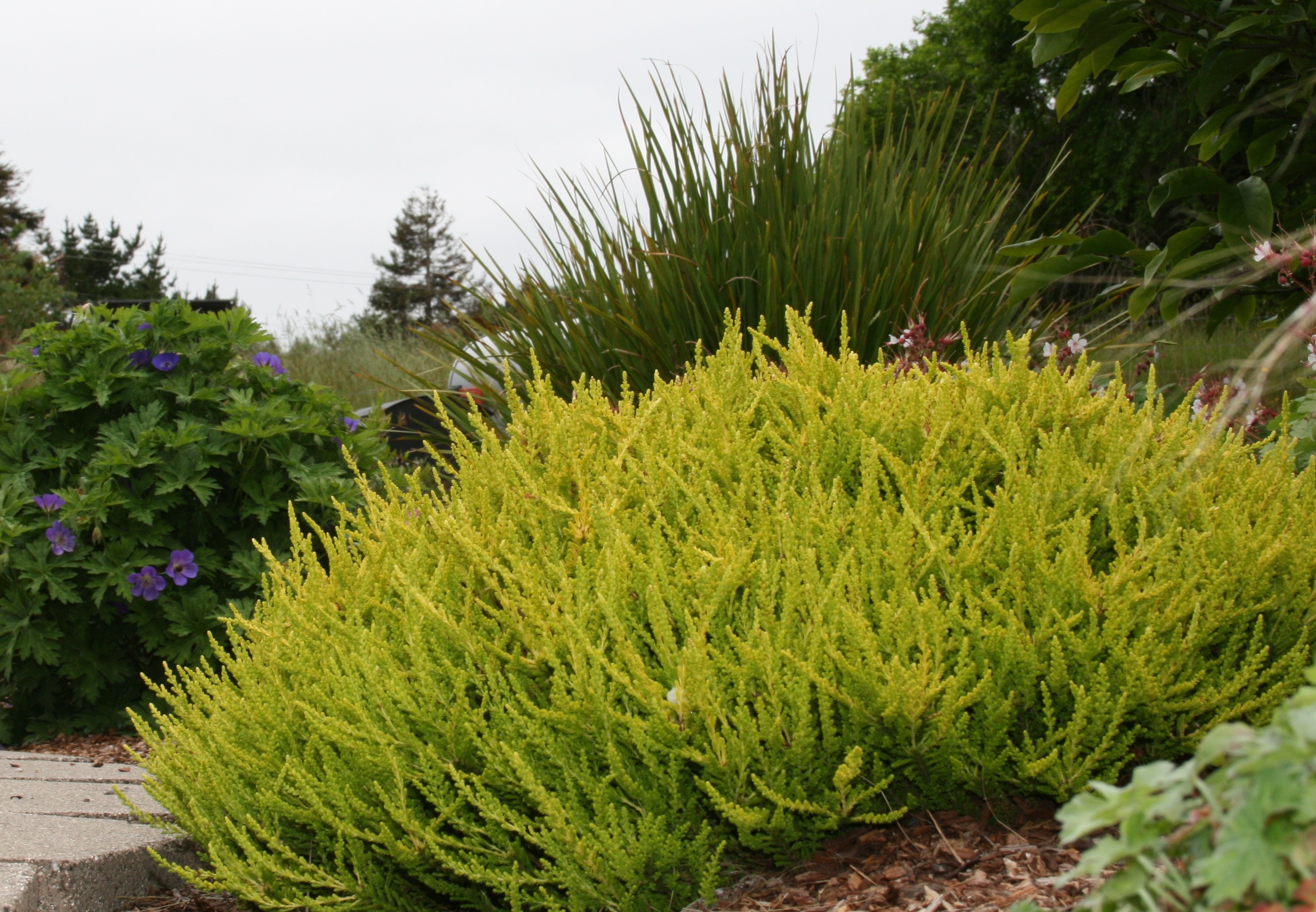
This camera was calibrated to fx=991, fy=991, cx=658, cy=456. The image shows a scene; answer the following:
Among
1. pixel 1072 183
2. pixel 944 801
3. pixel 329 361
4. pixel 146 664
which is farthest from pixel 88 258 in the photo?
pixel 944 801

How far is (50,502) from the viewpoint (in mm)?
3791

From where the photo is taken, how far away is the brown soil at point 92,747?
12.3ft

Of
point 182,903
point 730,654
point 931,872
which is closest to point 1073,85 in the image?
point 730,654

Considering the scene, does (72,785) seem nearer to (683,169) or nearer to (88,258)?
(683,169)

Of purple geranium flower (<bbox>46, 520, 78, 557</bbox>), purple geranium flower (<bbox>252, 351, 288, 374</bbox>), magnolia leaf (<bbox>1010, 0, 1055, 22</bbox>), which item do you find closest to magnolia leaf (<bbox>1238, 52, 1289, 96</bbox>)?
magnolia leaf (<bbox>1010, 0, 1055, 22</bbox>)

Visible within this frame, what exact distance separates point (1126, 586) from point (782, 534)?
59 cm

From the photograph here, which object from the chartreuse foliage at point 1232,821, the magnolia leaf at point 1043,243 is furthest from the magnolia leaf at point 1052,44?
the chartreuse foliage at point 1232,821

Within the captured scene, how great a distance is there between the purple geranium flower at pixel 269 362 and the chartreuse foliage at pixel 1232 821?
4055mm

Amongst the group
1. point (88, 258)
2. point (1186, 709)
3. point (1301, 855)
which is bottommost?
point (1186, 709)

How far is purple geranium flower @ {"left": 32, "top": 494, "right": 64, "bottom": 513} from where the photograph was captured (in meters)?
3.79

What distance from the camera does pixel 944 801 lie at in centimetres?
179

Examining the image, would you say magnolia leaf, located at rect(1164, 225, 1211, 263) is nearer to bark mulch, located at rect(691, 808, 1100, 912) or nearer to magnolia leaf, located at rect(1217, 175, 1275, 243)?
magnolia leaf, located at rect(1217, 175, 1275, 243)

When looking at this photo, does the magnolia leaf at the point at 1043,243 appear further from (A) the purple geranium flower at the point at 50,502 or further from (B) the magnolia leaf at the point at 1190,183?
(A) the purple geranium flower at the point at 50,502

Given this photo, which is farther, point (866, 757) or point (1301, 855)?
point (866, 757)
